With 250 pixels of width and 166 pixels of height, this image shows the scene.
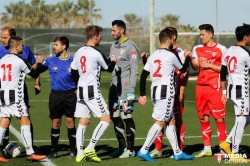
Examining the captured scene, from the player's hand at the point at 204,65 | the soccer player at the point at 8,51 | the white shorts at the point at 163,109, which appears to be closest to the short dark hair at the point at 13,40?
the soccer player at the point at 8,51

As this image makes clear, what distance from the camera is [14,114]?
11.5 metres

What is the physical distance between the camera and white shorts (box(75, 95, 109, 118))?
11430mm

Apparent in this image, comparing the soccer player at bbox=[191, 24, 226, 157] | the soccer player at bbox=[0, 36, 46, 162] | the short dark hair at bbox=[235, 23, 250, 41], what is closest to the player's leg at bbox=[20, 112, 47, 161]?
the soccer player at bbox=[0, 36, 46, 162]

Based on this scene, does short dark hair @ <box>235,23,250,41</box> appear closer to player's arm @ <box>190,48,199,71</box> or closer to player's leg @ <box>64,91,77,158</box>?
player's arm @ <box>190,48,199,71</box>

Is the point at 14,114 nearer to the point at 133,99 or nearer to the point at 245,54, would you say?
the point at 133,99

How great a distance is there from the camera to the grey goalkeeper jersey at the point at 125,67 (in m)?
12.2

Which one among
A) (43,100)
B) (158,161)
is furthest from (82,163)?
(43,100)

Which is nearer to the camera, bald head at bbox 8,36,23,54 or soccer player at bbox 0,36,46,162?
soccer player at bbox 0,36,46,162

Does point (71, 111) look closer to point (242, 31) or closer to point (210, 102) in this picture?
point (210, 102)

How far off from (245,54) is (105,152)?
10.1 feet

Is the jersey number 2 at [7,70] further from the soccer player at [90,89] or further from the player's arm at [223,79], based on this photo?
the player's arm at [223,79]

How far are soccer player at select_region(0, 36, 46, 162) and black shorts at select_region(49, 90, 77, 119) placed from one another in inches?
29.7

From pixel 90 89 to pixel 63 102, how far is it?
0.89m

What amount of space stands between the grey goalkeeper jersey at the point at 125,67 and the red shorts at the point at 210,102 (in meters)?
1.14
